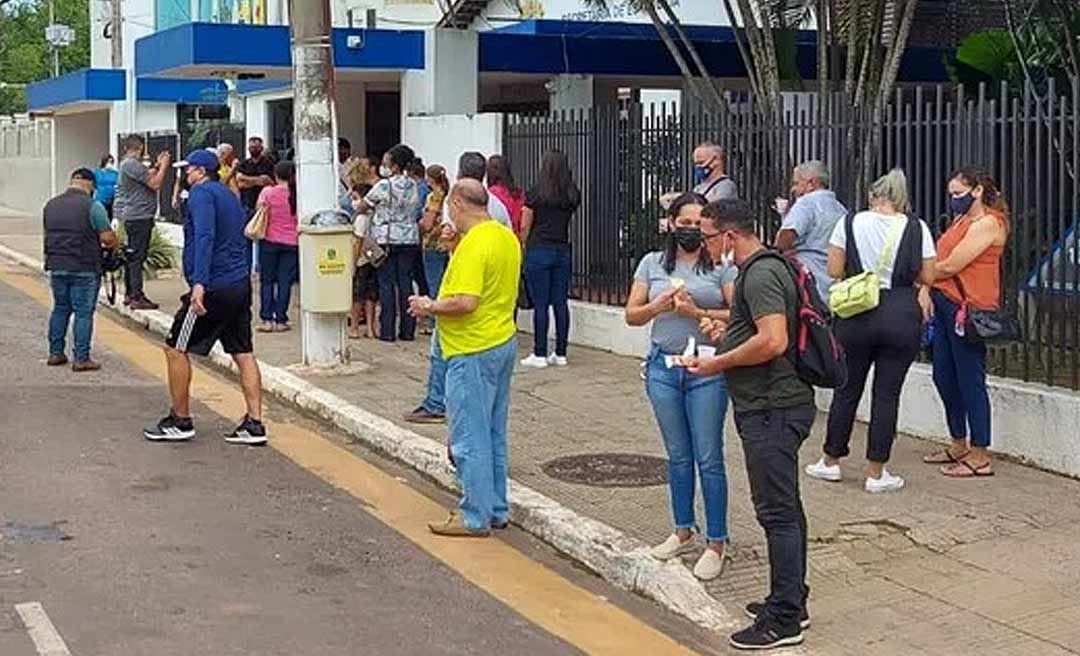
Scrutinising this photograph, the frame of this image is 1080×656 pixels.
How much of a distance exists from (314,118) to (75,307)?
253cm

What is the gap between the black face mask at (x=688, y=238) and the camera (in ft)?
21.8

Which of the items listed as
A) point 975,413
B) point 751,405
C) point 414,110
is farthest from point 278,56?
point 751,405

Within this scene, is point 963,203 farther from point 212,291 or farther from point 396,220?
point 396,220

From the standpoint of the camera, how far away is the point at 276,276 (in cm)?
1498

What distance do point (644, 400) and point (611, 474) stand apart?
2429 millimetres

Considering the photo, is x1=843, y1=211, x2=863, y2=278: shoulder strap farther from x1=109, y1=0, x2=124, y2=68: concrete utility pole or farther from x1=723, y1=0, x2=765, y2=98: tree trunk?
x1=109, y1=0, x2=124, y2=68: concrete utility pole

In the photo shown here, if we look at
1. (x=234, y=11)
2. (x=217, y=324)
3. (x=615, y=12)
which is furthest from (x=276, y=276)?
(x=234, y=11)

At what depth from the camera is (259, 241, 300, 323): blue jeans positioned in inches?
582

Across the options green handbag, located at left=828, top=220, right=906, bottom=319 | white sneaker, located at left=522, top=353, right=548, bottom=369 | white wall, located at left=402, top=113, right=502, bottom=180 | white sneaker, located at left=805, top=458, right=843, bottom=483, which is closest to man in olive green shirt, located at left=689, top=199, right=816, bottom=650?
green handbag, located at left=828, top=220, right=906, bottom=319

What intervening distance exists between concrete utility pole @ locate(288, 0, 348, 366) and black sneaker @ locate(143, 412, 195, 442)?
2.32 m

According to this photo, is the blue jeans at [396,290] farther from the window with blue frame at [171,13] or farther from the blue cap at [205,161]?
the window with blue frame at [171,13]

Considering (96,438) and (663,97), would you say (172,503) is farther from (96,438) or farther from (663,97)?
(663,97)

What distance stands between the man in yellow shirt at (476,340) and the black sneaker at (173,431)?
2.84 metres

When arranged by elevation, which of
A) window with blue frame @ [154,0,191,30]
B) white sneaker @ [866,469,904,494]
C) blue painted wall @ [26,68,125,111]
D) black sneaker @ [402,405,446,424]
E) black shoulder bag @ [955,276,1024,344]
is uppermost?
window with blue frame @ [154,0,191,30]
